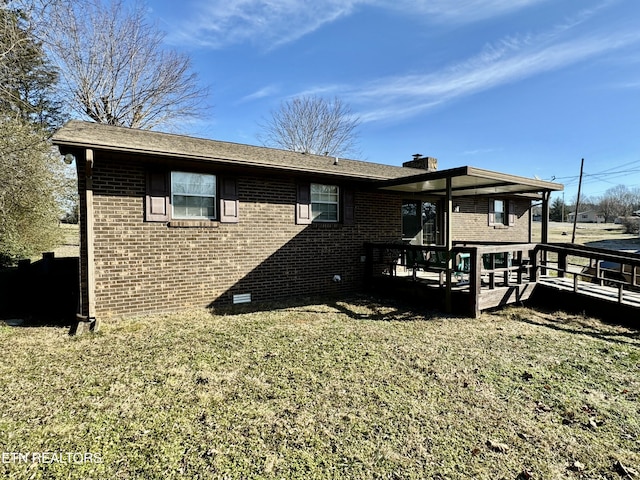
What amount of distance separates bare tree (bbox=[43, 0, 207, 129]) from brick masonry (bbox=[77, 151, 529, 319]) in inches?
549

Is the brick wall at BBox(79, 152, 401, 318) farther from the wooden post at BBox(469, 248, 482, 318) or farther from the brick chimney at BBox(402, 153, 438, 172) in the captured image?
the brick chimney at BBox(402, 153, 438, 172)

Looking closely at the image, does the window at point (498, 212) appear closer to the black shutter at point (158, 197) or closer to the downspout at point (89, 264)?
the black shutter at point (158, 197)

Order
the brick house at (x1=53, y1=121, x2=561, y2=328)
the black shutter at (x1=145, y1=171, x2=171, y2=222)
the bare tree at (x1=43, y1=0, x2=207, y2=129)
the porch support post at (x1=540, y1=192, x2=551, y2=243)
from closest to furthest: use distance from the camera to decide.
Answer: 1. the brick house at (x1=53, y1=121, x2=561, y2=328)
2. the black shutter at (x1=145, y1=171, x2=171, y2=222)
3. the porch support post at (x1=540, y1=192, x2=551, y2=243)
4. the bare tree at (x1=43, y1=0, x2=207, y2=129)

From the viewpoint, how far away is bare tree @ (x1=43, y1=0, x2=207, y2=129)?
16.6 m

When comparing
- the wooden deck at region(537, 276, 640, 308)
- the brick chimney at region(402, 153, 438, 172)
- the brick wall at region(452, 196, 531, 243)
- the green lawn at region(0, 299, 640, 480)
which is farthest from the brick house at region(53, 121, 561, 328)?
the brick chimney at region(402, 153, 438, 172)

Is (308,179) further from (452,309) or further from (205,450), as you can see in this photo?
(205,450)

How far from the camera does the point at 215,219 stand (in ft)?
23.0

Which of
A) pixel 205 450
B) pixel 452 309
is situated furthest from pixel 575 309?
pixel 205 450

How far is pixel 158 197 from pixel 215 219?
1172mm

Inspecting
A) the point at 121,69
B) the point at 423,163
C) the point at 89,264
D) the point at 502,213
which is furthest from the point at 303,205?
the point at 121,69

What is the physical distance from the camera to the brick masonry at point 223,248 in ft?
19.7

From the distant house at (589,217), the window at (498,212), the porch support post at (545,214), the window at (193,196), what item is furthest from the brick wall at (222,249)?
the distant house at (589,217)

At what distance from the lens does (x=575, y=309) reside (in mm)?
6762

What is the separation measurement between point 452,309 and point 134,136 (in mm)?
7351
